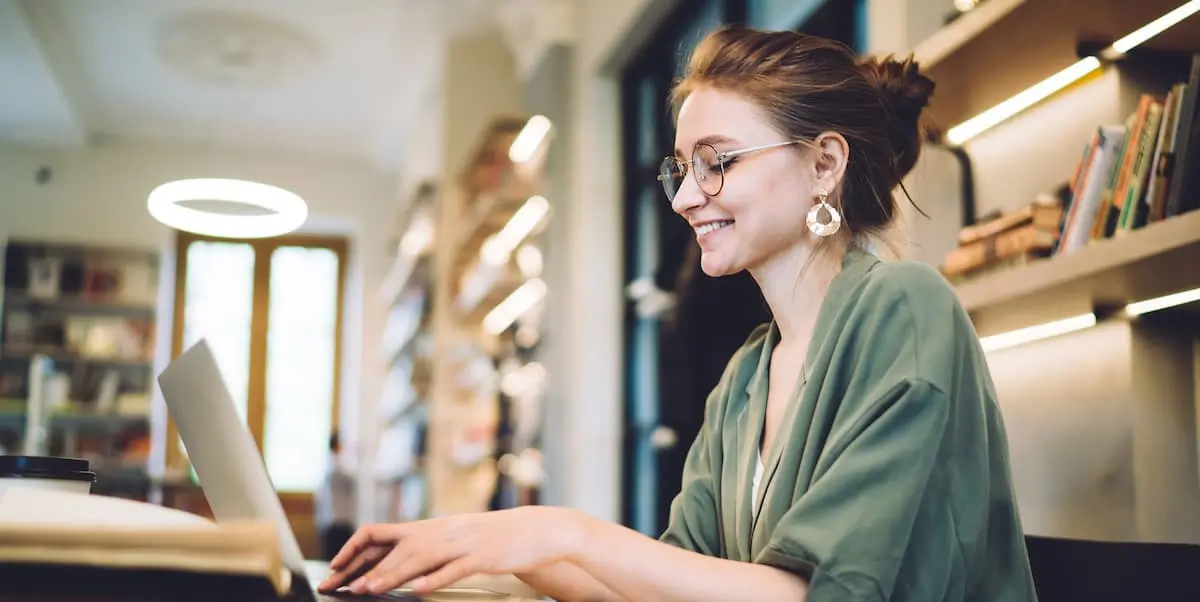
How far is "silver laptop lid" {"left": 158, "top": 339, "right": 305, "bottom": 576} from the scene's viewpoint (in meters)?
1.04

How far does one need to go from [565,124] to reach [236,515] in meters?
4.15

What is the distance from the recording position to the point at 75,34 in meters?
7.39

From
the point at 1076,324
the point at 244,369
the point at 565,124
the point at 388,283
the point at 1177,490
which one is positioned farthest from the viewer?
the point at 244,369

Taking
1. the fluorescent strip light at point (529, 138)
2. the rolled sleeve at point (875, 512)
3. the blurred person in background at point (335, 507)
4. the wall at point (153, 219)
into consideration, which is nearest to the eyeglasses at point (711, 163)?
the rolled sleeve at point (875, 512)

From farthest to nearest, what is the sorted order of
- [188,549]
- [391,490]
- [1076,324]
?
1. [391,490]
2. [1076,324]
3. [188,549]

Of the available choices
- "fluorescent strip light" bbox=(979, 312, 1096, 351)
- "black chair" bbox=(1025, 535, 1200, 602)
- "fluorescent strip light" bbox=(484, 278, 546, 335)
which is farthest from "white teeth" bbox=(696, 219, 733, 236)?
"fluorescent strip light" bbox=(484, 278, 546, 335)

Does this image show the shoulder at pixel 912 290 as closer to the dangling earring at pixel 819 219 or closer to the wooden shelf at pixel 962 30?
the dangling earring at pixel 819 219

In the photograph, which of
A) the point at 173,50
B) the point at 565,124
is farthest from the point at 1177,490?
the point at 173,50

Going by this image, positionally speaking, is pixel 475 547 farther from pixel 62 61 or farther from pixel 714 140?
pixel 62 61

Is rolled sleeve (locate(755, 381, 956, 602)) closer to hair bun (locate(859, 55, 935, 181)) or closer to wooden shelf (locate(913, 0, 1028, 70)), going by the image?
hair bun (locate(859, 55, 935, 181))

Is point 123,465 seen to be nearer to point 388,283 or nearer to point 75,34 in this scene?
point 388,283

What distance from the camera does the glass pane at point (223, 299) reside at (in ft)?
32.6

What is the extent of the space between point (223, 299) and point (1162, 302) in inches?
365

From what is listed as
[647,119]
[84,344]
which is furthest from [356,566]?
[84,344]
